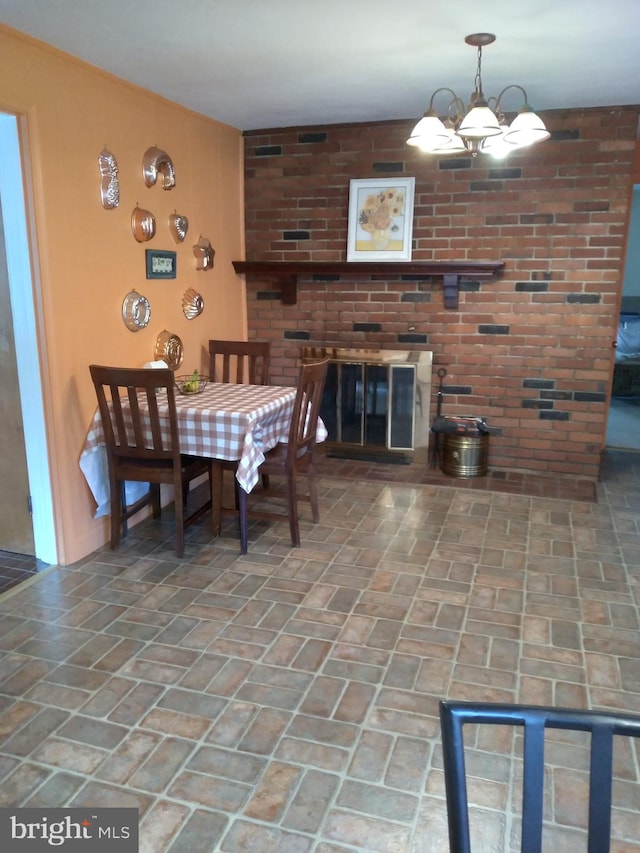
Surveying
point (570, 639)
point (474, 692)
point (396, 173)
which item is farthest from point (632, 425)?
point (474, 692)

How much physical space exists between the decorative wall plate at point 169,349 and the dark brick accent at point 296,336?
43.0 inches

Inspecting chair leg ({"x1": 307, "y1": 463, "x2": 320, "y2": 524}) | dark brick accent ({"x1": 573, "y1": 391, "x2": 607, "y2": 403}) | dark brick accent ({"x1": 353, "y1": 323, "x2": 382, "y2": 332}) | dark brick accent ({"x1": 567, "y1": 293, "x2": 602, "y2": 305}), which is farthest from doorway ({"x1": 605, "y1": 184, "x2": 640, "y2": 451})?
chair leg ({"x1": 307, "y1": 463, "x2": 320, "y2": 524})

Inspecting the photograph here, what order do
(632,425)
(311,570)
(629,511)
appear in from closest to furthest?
(311,570) → (629,511) → (632,425)

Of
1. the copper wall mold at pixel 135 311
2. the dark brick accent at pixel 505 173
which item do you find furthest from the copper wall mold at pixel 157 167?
the dark brick accent at pixel 505 173

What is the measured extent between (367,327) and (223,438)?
1.94 metres

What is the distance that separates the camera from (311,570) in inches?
119

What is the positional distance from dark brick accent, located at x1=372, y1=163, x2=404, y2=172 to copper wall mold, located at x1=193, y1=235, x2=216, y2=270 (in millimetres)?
1249

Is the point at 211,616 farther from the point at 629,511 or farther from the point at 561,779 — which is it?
the point at 629,511

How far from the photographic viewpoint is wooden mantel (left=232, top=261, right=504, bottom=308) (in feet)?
13.9

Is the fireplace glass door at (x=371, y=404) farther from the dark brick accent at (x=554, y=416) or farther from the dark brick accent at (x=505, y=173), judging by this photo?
the dark brick accent at (x=505, y=173)

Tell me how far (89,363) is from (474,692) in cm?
224

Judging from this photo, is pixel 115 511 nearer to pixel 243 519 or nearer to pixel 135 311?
pixel 243 519

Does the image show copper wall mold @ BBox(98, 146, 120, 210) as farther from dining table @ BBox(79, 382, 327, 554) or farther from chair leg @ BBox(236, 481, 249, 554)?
chair leg @ BBox(236, 481, 249, 554)

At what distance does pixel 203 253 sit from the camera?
415 cm
